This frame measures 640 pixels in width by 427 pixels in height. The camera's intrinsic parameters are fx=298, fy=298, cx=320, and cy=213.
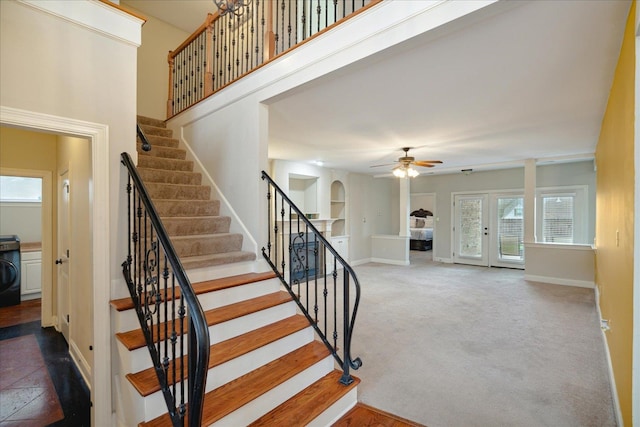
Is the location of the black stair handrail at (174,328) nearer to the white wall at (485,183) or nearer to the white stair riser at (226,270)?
the white stair riser at (226,270)

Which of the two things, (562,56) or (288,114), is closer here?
(562,56)

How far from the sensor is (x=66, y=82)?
195cm

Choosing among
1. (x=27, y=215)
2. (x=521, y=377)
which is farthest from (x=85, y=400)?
(x=27, y=215)

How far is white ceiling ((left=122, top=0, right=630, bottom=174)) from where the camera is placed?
188 cm

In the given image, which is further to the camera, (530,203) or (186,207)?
(530,203)

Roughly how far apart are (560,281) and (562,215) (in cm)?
174

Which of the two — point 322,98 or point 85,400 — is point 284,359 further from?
point 322,98

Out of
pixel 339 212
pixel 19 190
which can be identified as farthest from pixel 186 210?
pixel 339 212

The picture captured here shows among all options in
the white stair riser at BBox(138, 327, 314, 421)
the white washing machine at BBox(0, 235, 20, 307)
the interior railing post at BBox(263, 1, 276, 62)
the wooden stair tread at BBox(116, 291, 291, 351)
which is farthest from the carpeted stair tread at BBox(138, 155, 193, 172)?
the white washing machine at BBox(0, 235, 20, 307)

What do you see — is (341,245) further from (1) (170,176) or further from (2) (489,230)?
(1) (170,176)

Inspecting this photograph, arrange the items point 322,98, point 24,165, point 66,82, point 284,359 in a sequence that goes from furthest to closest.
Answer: point 24,165 → point 322,98 → point 284,359 → point 66,82

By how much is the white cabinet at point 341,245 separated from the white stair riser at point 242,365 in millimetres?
4595

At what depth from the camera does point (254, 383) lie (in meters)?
1.89

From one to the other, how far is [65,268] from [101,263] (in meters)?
1.97
